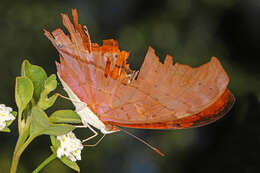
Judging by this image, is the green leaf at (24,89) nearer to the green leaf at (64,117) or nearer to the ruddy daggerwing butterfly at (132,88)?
the green leaf at (64,117)

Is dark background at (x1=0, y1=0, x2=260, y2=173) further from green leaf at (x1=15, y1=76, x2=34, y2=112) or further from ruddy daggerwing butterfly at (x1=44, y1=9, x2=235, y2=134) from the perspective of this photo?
green leaf at (x1=15, y1=76, x2=34, y2=112)

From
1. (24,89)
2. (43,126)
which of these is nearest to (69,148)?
(43,126)

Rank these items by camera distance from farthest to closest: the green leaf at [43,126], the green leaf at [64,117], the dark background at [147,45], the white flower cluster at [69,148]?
the dark background at [147,45] → the white flower cluster at [69,148] → the green leaf at [64,117] → the green leaf at [43,126]

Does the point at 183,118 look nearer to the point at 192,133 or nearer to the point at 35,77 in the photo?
the point at 35,77

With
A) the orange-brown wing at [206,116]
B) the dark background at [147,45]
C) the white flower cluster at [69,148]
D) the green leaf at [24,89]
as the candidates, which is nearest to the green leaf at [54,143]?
the white flower cluster at [69,148]

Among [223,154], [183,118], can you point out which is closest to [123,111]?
[183,118]

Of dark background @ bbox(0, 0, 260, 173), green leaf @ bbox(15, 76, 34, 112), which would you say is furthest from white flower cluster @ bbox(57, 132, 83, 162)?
dark background @ bbox(0, 0, 260, 173)
